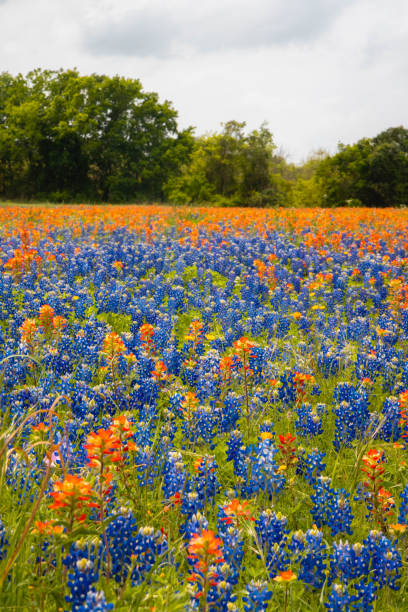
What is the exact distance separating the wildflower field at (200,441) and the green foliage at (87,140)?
143 feet

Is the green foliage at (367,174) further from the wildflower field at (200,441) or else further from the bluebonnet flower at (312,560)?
the bluebonnet flower at (312,560)

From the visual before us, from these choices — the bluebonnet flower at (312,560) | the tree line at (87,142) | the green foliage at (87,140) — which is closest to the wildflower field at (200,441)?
the bluebonnet flower at (312,560)

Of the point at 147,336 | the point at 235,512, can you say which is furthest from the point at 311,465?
the point at 147,336

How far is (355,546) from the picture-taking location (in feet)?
6.59

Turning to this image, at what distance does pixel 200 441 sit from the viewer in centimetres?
325

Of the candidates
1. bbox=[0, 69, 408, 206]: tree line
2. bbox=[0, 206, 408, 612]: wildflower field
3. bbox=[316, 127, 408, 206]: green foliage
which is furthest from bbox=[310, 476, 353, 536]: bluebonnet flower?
bbox=[0, 69, 408, 206]: tree line

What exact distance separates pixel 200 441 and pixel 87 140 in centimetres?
5260

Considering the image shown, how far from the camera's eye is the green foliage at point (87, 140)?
161 ft

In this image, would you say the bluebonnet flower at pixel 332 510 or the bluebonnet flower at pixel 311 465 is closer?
the bluebonnet flower at pixel 332 510

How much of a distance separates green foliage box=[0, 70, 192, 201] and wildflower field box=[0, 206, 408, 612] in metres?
43.7

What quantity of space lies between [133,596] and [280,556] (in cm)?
69

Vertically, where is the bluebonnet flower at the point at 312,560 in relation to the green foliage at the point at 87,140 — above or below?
below

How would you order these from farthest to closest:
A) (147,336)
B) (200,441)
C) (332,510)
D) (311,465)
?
(147,336), (200,441), (311,465), (332,510)

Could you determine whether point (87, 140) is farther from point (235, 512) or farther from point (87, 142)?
point (235, 512)
